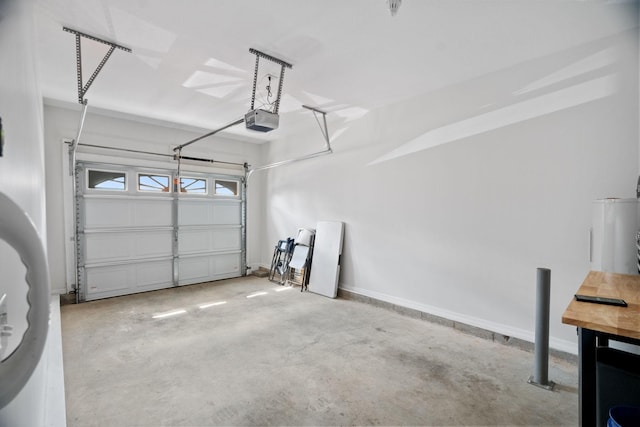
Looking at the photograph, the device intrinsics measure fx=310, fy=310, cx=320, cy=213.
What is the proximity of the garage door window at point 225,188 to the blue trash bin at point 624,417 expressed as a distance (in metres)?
6.27

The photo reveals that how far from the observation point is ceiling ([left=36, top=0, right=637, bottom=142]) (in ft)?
7.87

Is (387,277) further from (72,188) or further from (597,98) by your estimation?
(72,188)

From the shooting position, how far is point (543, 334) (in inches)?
102

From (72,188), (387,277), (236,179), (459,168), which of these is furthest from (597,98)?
(72,188)

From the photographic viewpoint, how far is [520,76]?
3.27m

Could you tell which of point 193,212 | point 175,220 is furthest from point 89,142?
point 193,212

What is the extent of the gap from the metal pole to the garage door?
5449 mm

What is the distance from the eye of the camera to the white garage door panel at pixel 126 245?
4945 millimetres

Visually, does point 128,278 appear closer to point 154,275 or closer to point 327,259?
point 154,275

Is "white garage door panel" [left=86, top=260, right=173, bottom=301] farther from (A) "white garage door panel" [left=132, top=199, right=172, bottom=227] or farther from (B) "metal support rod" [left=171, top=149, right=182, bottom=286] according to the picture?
(A) "white garage door panel" [left=132, top=199, right=172, bottom=227]

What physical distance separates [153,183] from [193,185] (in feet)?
2.37

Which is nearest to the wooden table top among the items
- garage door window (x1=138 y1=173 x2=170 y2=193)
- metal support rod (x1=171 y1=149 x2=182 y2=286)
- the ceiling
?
the ceiling

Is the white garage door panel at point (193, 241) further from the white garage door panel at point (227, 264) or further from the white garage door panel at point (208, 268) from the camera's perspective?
the white garage door panel at point (227, 264)

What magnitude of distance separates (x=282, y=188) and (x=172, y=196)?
2090 millimetres
